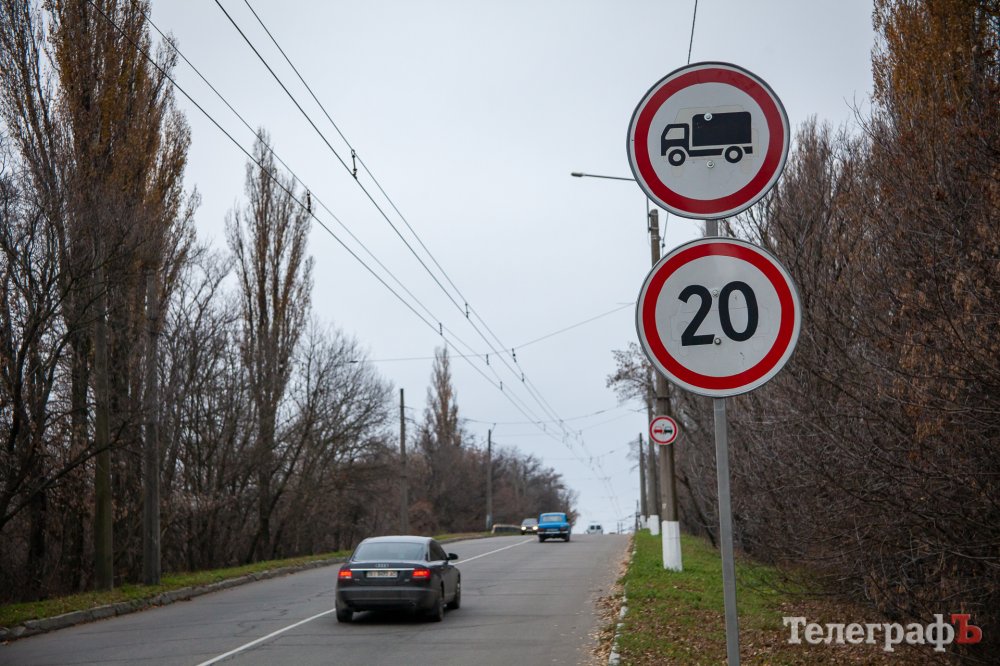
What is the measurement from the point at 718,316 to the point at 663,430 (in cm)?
1730

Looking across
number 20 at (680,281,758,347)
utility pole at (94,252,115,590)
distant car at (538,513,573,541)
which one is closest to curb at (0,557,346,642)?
utility pole at (94,252,115,590)

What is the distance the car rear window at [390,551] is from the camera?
51.9ft

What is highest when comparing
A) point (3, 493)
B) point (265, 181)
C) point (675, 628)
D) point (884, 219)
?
point (265, 181)

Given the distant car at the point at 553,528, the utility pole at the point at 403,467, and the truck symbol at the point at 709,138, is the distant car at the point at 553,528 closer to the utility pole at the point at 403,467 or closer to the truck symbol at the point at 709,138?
the utility pole at the point at 403,467

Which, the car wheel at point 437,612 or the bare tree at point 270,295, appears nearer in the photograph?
the car wheel at point 437,612

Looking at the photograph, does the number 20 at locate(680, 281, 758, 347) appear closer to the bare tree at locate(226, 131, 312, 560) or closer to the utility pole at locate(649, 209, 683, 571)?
the utility pole at locate(649, 209, 683, 571)

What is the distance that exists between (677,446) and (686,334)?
34098 mm

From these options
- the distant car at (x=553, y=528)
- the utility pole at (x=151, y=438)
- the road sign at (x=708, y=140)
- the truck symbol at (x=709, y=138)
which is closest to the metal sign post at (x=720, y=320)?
the road sign at (x=708, y=140)

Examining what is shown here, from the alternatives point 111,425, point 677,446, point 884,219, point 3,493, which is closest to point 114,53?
point 111,425

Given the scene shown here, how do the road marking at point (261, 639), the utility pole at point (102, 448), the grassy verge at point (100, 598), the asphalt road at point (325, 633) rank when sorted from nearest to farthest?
the road marking at point (261, 639) < the asphalt road at point (325, 633) < the grassy verge at point (100, 598) < the utility pole at point (102, 448)

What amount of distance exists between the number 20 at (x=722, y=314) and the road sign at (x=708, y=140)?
15.4 inches

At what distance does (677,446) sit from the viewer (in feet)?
122

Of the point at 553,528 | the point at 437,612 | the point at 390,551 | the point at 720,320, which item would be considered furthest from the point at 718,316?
the point at 553,528

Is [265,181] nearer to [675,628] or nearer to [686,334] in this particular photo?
[675,628]
